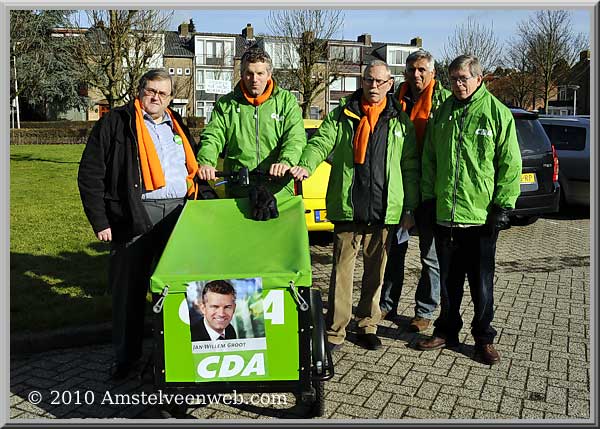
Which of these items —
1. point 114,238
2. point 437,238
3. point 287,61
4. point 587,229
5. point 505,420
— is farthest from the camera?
point 287,61

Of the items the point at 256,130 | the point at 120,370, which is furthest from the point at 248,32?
the point at 120,370

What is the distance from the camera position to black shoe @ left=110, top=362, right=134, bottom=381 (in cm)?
443

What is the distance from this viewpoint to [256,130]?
451 centimetres

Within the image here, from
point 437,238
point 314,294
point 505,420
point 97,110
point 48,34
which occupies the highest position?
point 48,34

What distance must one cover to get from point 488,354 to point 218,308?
2.36 m

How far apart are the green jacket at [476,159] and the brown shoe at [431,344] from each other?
103cm

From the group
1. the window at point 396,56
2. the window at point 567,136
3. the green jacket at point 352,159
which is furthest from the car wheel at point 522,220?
the window at point 396,56

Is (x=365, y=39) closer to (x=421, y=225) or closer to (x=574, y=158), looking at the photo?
(x=574, y=158)

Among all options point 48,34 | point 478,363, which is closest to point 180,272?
point 478,363

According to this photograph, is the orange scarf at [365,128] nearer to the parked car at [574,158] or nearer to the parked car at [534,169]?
the parked car at [534,169]

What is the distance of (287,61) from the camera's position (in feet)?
118

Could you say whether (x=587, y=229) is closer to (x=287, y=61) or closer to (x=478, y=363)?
(x=478, y=363)

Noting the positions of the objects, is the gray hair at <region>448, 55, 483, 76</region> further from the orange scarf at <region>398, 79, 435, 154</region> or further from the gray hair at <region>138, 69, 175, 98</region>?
the gray hair at <region>138, 69, 175, 98</region>

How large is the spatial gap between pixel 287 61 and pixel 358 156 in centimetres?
3233
